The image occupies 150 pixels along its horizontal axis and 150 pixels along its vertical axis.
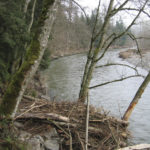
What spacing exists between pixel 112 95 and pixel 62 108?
30.8ft

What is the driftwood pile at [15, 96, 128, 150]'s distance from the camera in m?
4.57

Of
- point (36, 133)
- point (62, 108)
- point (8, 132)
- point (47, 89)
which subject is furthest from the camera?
point (47, 89)

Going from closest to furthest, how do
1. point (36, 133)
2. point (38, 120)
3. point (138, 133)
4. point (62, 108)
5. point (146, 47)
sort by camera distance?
1. point (36, 133)
2. point (38, 120)
3. point (62, 108)
4. point (146, 47)
5. point (138, 133)

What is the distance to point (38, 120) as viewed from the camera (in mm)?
4820

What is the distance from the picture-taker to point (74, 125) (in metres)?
4.80

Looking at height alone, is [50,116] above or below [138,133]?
above

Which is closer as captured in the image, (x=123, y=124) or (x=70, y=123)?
(x=70, y=123)

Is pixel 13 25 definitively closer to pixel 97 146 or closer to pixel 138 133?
pixel 97 146

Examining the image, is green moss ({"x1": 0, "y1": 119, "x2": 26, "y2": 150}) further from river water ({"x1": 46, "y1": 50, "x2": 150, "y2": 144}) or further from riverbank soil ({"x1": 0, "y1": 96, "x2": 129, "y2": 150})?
river water ({"x1": 46, "y1": 50, "x2": 150, "y2": 144})

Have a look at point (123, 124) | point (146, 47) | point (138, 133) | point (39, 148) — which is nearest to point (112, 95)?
point (138, 133)

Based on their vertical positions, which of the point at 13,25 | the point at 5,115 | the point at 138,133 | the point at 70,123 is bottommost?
the point at 138,133

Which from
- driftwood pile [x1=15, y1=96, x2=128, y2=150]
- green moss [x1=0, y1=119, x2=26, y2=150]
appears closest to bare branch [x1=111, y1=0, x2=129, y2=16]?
driftwood pile [x1=15, y1=96, x2=128, y2=150]

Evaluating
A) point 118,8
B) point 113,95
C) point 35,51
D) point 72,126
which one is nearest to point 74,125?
point 72,126

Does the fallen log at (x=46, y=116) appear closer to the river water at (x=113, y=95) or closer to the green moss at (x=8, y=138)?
the green moss at (x=8, y=138)
